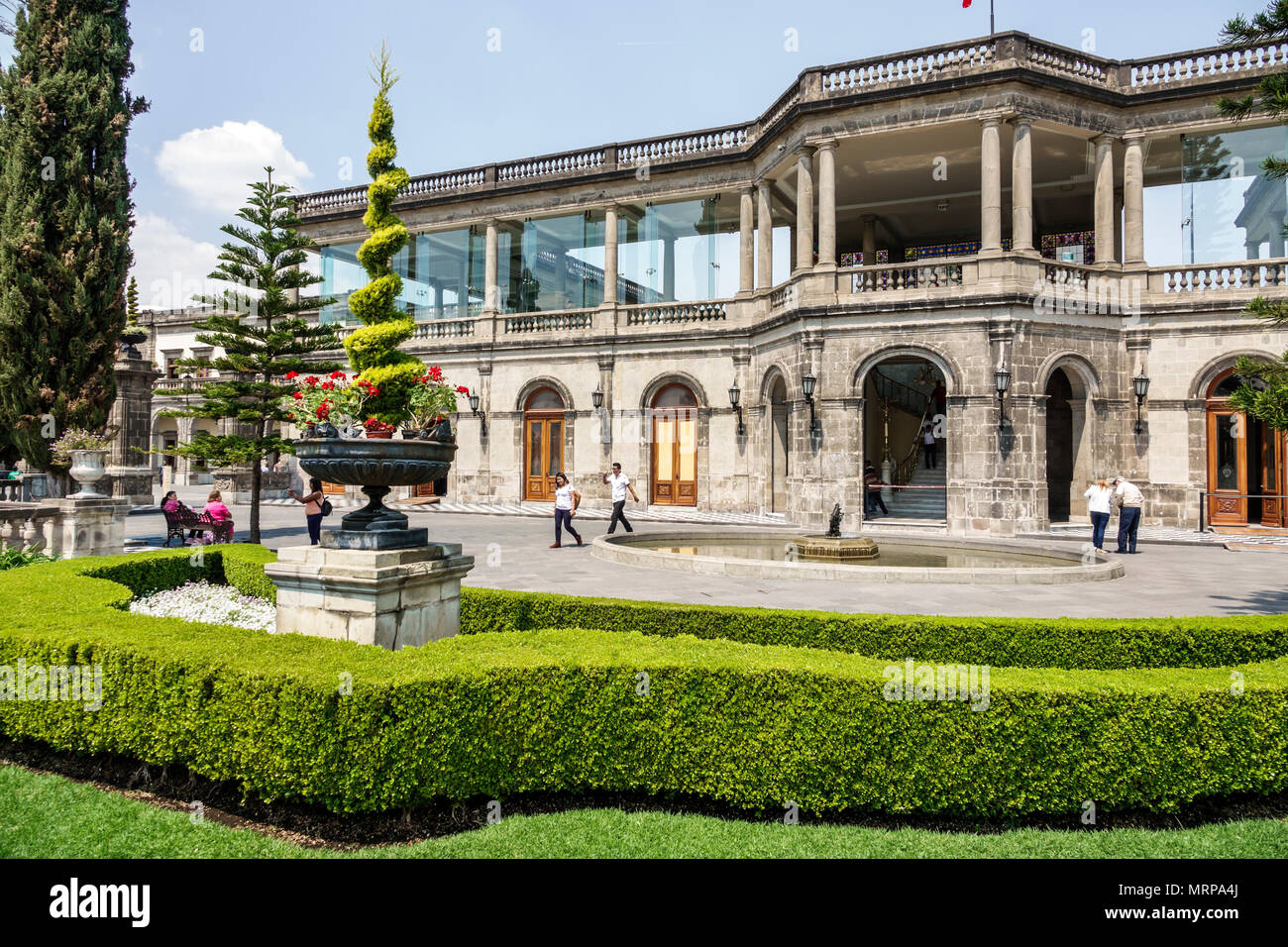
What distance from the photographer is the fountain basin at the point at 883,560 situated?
11.3 m

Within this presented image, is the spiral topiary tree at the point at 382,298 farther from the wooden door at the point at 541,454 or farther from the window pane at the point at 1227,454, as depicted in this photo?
the window pane at the point at 1227,454

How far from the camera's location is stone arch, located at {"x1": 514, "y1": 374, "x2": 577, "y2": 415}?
27.8 meters

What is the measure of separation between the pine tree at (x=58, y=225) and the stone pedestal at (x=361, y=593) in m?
12.9

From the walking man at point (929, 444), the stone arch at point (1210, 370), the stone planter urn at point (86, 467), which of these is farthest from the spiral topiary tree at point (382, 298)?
the walking man at point (929, 444)

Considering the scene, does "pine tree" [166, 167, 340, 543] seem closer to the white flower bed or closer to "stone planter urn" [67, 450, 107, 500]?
"stone planter urn" [67, 450, 107, 500]

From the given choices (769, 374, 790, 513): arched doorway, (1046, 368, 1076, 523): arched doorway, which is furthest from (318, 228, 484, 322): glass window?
(1046, 368, 1076, 523): arched doorway

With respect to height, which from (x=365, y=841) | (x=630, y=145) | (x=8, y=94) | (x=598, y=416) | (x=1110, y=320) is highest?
(x=630, y=145)

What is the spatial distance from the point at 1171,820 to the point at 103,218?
65.1ft

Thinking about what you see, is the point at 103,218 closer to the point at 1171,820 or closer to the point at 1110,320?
the point at 1171,820

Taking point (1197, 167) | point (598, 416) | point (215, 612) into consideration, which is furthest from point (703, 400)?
point (215, 612)

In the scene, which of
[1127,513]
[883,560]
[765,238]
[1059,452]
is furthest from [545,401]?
[1127,513]

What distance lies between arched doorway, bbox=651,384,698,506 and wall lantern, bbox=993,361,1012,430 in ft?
32.7

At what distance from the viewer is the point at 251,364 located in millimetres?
15406

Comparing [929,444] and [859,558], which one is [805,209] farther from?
[859,558]
